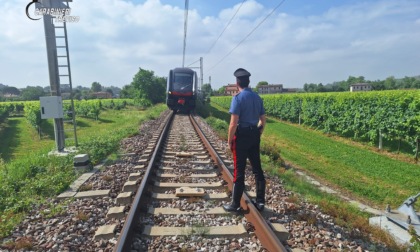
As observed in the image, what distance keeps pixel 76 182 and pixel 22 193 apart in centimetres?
85

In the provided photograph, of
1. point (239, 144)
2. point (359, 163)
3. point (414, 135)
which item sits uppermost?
point (239, 144)

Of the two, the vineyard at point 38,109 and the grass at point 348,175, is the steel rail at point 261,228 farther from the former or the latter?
the vineyard at point 38,109

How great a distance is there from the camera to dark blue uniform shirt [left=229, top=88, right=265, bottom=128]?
4.04 metres

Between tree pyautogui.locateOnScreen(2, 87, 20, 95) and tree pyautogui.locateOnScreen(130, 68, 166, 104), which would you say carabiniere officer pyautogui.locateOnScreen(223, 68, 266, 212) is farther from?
tree pyautogui.locateOnScreen(2, 87, 20, 95)

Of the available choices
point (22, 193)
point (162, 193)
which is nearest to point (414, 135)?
point (162, 193)

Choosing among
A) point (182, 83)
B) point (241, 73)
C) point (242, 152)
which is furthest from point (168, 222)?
point (182, 83)

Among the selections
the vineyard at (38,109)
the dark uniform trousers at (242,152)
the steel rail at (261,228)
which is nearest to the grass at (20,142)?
the vineyard at (38,109)

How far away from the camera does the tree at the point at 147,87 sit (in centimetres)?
5578

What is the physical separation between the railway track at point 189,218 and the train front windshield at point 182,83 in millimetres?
15586

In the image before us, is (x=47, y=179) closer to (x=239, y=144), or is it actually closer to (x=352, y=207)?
(x=239, y=144)

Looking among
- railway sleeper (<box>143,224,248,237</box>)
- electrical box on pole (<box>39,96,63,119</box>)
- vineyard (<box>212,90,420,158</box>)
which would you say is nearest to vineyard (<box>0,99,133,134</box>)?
electrical box on pole (<box>39,96,63,119</box>)

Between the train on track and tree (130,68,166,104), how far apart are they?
34.8 metres

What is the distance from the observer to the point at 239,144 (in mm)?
4148

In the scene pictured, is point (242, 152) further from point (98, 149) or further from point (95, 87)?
point (95, 87)
